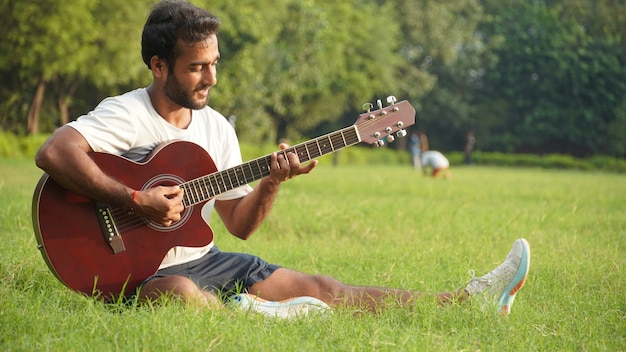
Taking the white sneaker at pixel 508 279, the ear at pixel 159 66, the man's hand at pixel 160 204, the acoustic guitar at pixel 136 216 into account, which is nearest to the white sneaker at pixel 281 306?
the acoustic guitar at pixel 136 216

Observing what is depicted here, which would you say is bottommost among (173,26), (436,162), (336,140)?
(436,162)

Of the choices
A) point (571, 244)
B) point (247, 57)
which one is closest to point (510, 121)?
point (247, 57)

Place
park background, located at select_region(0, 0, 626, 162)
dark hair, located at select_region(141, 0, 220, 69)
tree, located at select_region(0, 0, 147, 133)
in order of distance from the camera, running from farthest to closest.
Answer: park background, located at select_region(0, 0, 626, 162) → tree, located at select_region(0, 0, 147, 133) → dark hair, located at select_region(141, 0, 220, 69)

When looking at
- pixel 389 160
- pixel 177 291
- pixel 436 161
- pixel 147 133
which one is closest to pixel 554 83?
pixel 389 160

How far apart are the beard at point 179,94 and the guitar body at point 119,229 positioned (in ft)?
0.72

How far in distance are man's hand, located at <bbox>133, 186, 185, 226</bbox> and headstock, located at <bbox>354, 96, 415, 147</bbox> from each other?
1.06m

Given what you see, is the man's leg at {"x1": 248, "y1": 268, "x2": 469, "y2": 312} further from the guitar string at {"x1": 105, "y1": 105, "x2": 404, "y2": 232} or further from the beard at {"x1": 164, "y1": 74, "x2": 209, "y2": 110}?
the beard at {"x1": 164, "y1": 74, "x2": 209, "y2": 110}

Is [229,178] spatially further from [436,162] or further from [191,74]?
[436,162]

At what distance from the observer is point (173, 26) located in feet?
14.1

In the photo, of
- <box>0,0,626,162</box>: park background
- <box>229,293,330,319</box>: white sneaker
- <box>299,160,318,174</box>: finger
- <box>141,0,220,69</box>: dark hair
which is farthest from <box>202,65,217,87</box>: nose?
<box>0,0,626,162</box>: park background

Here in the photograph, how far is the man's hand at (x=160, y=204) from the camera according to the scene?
160 inches

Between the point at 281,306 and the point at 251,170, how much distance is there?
759mm

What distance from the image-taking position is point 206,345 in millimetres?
3400

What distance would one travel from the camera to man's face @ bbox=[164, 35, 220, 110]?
430cm
